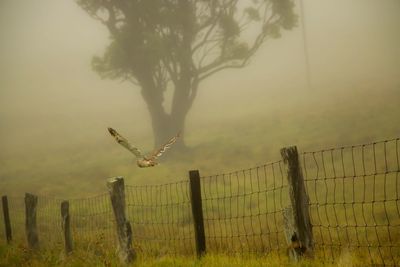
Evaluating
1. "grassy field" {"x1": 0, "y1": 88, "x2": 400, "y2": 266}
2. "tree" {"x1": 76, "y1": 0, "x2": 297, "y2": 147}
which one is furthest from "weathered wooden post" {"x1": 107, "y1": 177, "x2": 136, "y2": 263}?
"tree" {"x1": 76, "y1": 0, "x2": 297, "y2": 147}

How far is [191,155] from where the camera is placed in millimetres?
22703

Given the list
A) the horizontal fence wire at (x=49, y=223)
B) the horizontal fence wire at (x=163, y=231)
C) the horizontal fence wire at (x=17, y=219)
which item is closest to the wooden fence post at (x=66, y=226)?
the horizontal fence wire at (x=49, y=223)

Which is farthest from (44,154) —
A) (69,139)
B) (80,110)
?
(80,110)

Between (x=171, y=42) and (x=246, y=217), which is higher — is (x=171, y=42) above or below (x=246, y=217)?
above

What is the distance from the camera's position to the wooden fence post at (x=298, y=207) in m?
5.24

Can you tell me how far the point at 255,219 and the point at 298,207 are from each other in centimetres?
647

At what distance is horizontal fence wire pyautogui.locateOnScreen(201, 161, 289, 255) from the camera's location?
734cm

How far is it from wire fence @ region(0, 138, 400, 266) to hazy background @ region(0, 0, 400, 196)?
3.45 m

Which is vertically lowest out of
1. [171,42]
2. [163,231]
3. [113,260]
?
[113,260]

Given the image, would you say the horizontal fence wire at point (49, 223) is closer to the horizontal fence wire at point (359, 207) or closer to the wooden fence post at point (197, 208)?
the wooden fence post at point (197, 208)

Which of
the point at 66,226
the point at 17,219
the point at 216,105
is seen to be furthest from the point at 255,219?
the point at 216,105

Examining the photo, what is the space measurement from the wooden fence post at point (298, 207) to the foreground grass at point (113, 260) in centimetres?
19

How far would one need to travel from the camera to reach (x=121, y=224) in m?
6.99

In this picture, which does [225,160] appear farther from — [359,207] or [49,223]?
[359,207]
